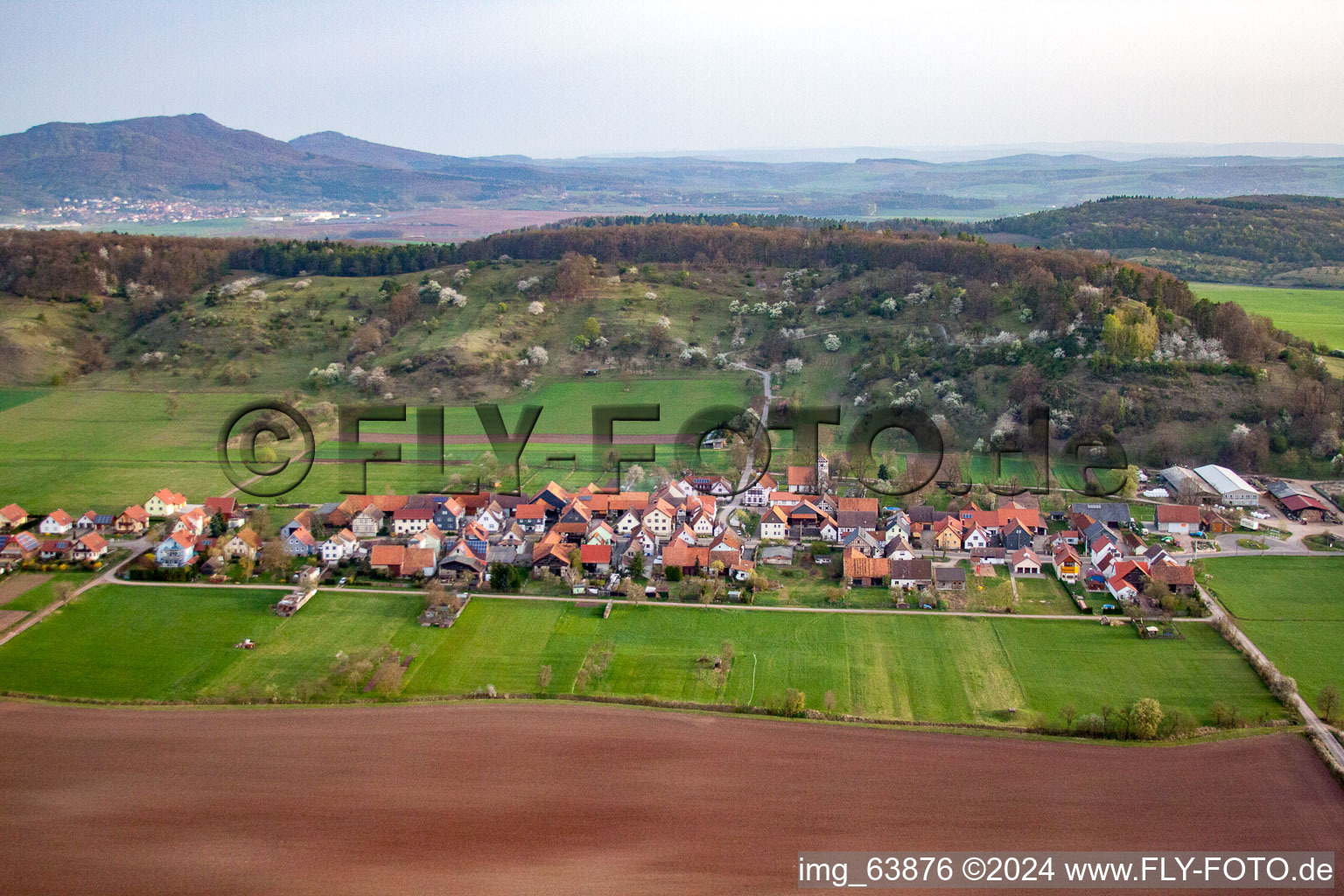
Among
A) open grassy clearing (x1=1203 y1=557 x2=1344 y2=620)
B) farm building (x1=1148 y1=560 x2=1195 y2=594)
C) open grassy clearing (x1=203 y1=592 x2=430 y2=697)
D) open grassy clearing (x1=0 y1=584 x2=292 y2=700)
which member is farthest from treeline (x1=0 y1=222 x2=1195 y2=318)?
open grassy clearing (x1=0 y1=584 x2=292 y2=700)

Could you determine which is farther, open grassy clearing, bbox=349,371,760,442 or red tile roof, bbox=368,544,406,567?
open grassy clearing, bbox=349,371,760,442

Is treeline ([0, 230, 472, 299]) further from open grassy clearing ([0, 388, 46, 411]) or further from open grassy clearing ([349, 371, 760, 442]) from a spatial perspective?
open grassy clearing ([349, 371, 760, 442])

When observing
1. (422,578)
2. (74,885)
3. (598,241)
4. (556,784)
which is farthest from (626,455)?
(598,241)

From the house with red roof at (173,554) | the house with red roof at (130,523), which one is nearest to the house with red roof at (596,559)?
the house with red roof at (173,554)

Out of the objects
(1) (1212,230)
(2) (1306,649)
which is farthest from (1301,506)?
(1) (1212,230)

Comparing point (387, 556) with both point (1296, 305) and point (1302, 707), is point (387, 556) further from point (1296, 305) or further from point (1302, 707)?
point (1296, 305)

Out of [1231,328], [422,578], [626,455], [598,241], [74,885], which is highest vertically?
[598,241]

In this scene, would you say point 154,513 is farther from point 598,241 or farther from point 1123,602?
point 598,241
